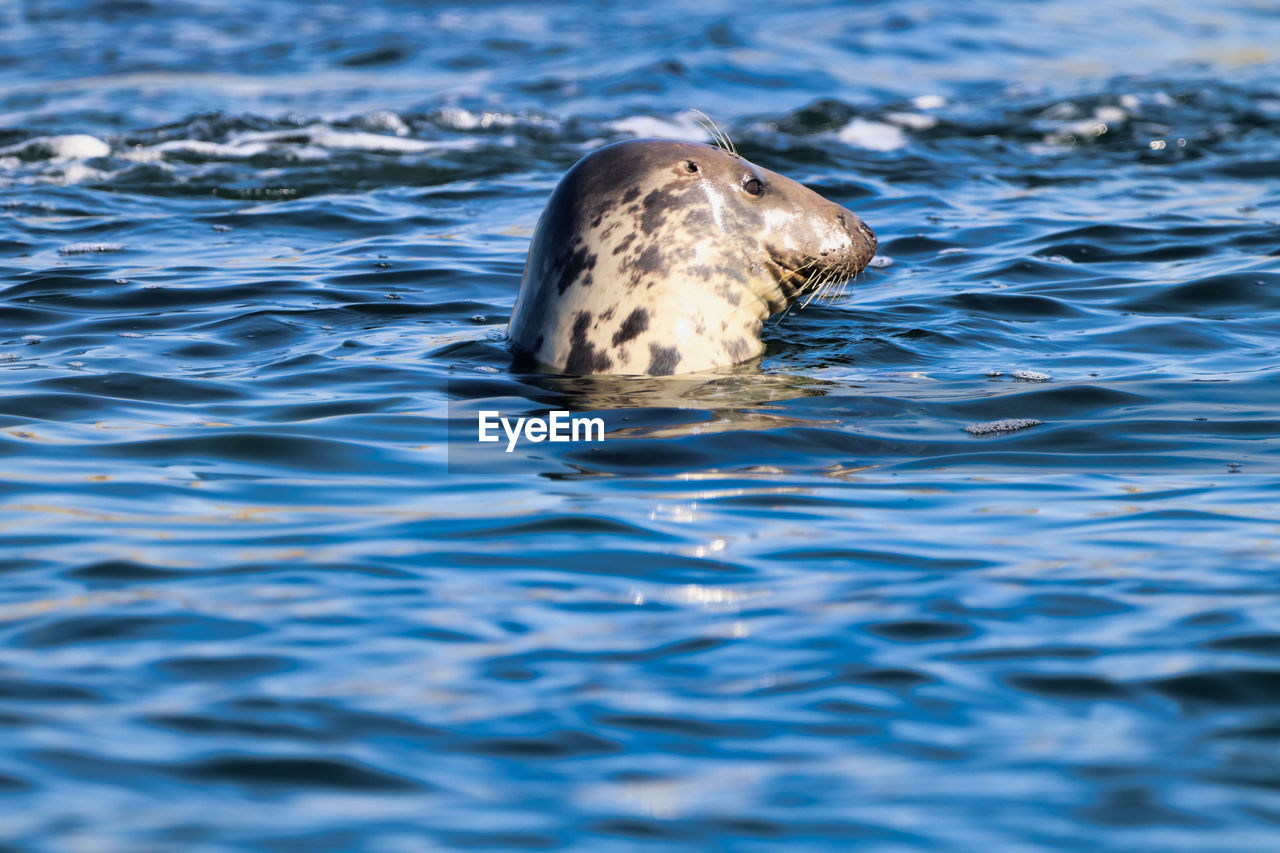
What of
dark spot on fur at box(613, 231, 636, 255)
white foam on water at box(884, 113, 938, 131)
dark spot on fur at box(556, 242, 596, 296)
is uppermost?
white foam on water at box(884, 113, 938, 131)

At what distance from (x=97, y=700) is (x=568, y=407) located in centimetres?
313

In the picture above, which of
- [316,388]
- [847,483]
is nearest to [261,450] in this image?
[316,388]

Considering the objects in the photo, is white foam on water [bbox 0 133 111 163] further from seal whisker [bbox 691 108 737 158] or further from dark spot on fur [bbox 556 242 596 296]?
dark spot on fur [bbox 556 242 596 296]

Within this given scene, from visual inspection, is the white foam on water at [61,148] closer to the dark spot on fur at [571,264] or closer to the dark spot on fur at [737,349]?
the dark spot on fur at [571,264]

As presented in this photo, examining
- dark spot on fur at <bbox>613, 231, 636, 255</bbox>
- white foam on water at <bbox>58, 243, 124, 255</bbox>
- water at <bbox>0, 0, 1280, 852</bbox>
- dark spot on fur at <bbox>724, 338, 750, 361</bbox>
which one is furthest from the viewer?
white foam on water at <bbox>58, 243, 124, 255</bbox>

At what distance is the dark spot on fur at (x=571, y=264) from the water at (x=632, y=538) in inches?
17.0

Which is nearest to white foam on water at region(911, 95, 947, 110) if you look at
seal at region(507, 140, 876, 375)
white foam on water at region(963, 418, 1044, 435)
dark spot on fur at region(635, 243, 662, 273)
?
seal at region(507, 140, 876, 375)

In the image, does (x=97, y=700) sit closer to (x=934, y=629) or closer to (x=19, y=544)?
(x=19, y=544)

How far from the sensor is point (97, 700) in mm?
3510

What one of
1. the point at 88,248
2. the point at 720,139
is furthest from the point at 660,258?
the point at 88,248

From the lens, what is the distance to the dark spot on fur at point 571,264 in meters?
6.99

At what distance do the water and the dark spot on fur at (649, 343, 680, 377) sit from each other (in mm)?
266

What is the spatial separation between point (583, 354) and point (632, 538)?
234 centimetres

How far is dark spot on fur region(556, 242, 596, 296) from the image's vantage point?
699 cm
